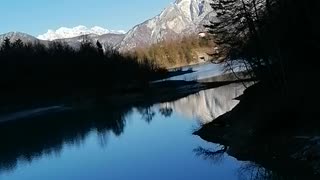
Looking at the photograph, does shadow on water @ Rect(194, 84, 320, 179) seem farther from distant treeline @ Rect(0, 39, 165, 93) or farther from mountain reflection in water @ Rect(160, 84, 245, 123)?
distant treeline @ Rect(0, 39, 165, 93)

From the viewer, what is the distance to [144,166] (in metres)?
30.4

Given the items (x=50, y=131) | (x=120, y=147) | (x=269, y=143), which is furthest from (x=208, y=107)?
(x=269, y=143)

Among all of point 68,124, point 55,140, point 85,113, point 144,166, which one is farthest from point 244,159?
point 85,113

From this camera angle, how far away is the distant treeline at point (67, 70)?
109m

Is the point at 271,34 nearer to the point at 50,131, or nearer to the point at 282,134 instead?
the point at 282,134

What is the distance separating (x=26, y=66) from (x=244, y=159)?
92158 millimetres

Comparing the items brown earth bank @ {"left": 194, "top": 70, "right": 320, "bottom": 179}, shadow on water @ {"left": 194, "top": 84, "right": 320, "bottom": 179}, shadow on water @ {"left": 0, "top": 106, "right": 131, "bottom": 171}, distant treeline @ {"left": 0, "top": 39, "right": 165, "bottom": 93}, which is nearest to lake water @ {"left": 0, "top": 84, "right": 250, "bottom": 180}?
shadow on water @ {"left": 0, "top": 106, "right": 131, "bottom": 171}

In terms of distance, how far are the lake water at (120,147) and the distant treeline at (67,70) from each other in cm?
3731

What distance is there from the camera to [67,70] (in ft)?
385

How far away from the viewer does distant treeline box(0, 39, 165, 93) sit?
358 ft

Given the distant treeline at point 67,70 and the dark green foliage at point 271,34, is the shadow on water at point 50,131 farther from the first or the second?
the distant treeline at point 67,70

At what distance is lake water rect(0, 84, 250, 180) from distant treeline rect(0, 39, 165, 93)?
37.3 meters

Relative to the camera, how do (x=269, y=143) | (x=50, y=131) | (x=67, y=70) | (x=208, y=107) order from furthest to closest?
(x=67, y=70) < (x=50, y=131) < (x=208, y=107) < (x=269, y=143)

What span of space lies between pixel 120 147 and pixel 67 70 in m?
78.3
